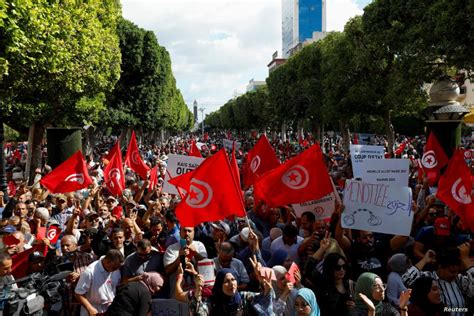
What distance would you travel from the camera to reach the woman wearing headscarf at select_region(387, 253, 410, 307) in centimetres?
529

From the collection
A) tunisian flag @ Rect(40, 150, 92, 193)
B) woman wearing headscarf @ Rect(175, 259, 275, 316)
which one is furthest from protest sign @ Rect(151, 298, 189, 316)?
tunisian flag @ Rect(40, 150, 92, 193)

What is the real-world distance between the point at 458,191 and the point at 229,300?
13.7ft

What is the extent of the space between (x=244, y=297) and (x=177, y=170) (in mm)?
4539

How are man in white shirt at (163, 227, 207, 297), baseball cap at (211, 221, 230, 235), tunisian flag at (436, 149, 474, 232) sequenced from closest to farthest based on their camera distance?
man in white shirt at (163, 227, 207, 297) → tunisian flag at (436, 149, 474, 232) → baseball cap at (211, 221, 230, 235)

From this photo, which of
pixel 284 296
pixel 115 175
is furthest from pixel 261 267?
pixel 115 175

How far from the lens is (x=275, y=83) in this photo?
1806 inches

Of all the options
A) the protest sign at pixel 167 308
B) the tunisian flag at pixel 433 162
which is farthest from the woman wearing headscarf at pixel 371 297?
the tunisian flag at pixel 433 162

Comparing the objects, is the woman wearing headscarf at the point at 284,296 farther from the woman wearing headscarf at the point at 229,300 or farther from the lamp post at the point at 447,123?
the lamp post at the point at 447,123

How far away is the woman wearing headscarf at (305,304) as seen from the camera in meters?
4.40

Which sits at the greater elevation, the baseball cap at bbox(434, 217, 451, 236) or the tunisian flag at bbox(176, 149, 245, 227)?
the tunisian flag at bbox(176, 149, 245, 227)

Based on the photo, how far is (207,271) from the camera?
5.31m

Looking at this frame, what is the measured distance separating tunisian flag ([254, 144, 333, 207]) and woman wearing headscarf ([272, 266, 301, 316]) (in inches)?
99.5

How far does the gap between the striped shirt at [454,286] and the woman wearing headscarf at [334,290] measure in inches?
27.1

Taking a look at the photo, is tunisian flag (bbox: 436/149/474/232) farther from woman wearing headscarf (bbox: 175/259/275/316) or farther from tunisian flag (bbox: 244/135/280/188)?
tunisian flag (bbox: 244/135/280/188)
